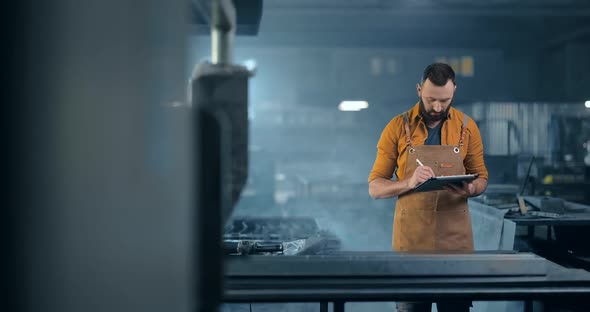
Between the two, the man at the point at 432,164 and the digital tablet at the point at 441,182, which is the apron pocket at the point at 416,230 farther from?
the digital tablet at the point at 441,182

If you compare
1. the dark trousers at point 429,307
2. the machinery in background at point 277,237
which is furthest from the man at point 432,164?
the machinery in background at point 277,237

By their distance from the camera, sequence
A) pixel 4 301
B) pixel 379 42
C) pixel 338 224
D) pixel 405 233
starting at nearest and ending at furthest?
pixel 4 301 < pixel 405 233 < pixel 338 224 < pixel 379 42

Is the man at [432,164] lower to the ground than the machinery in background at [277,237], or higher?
higher

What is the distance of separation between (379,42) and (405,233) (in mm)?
5787

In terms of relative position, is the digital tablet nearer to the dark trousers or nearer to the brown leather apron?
the brown leather apron

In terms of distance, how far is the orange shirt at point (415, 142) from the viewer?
241 centimetres

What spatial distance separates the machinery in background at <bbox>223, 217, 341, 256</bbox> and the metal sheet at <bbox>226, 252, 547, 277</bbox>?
0.32 meters

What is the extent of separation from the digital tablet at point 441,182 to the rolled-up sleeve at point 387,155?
0.56 ft

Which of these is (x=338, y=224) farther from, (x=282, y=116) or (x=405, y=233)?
(x=282, y=116)

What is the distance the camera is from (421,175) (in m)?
2.21

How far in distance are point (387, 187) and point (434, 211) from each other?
0.24m

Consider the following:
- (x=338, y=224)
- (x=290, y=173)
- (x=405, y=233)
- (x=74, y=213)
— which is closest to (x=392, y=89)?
(x=290, y=173)

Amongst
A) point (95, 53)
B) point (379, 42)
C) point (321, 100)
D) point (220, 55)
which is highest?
point (379, 42)

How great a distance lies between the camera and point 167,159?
2.06 ft
